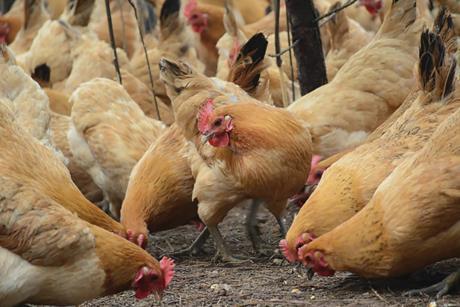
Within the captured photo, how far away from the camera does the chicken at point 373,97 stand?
19.3 feet

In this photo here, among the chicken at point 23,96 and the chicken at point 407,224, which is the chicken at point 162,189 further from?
the chicken at point 407,224

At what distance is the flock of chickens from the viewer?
3.75m

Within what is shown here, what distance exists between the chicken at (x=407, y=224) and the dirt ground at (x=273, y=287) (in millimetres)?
133

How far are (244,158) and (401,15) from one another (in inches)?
66.4

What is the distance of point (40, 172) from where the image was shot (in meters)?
4.16

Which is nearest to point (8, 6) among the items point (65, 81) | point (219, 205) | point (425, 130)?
point (65, 81)

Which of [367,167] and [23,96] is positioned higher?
[23,96]

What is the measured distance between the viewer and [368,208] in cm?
401

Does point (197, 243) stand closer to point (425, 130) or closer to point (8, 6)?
point (425, 130)

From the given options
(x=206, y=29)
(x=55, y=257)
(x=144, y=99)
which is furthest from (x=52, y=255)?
(x=206, y=29)

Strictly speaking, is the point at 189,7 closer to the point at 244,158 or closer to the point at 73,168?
the point at 73,168

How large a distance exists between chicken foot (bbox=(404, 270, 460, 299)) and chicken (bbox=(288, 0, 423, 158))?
2014 millimetres

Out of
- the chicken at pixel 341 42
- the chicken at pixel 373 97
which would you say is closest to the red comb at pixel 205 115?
the chicken at pixel 373 97

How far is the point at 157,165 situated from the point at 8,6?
9.36 meters
